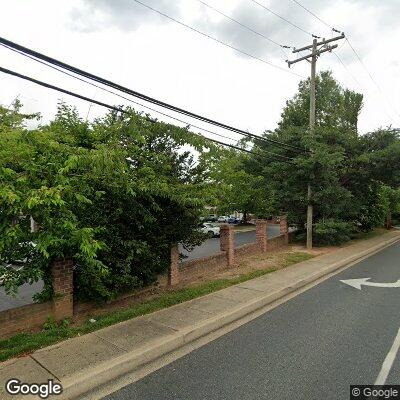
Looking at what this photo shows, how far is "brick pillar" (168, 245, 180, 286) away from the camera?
8.56 meters

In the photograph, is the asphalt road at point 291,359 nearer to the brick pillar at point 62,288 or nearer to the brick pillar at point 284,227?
the brick pillar at point 62,288

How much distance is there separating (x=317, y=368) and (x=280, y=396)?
0.88 meters

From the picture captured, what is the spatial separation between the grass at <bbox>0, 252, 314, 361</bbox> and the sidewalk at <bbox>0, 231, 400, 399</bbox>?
0.18 metres

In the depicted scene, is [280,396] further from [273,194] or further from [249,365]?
[273,194]

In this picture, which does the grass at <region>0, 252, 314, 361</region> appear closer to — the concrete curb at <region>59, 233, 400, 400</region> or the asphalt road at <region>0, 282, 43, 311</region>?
the concrete curb at <region>59, 233, 400, 400</region>

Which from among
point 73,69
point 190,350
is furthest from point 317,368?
point 73,69

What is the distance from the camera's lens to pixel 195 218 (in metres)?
8.66

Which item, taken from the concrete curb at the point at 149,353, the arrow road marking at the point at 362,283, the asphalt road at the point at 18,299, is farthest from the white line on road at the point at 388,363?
the asphalt road at the point at 18,299

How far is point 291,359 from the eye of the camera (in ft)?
15.3

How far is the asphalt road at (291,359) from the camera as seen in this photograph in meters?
3.91

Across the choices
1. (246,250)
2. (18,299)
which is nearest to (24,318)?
(18,299)

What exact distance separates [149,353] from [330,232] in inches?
502

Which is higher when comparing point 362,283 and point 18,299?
point 362,283

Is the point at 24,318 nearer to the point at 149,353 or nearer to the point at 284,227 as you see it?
the point at 149,353
